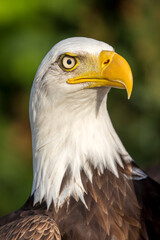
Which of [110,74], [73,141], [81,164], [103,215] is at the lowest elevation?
[103,215]

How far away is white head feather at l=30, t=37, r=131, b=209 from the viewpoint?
355cm

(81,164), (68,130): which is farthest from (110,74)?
(81,164)

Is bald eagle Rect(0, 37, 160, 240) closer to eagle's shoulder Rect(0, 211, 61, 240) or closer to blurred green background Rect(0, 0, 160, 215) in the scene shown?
eagle's shoulder Rect(0, 211, 61, 240)

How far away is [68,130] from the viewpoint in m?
3.59

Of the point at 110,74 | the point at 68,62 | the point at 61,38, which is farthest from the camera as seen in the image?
the point at 61,38

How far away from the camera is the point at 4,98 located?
7391mm

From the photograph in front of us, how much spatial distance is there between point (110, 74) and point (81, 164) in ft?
2.09

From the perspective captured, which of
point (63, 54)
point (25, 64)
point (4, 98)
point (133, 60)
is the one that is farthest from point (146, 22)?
point (63, 54)

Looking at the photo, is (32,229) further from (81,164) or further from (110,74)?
(110,74)

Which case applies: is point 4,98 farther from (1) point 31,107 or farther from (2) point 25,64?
(1) point 31,107

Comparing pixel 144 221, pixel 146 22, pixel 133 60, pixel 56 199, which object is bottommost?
pixel 144 221

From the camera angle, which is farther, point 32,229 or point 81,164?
point 81,164

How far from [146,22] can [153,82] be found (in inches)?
29.8

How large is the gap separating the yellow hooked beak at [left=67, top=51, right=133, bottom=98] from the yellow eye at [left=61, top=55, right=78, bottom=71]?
8cm
